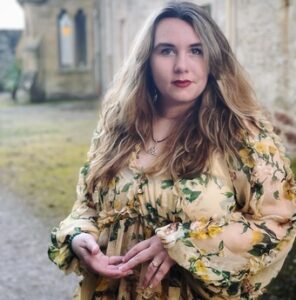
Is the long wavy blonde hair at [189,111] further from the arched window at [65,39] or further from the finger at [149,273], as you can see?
the arched window at [65,39]

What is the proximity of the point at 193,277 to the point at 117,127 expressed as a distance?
1.99 feet

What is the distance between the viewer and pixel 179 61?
1.74 meters

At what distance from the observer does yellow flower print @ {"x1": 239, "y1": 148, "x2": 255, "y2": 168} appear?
1.68 metres

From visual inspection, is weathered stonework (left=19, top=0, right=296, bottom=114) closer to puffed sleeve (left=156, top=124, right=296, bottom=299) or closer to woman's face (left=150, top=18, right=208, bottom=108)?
woman's face (left=150, top=18, right=208, bottom=108)

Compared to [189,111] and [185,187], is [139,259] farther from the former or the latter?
[189,111]

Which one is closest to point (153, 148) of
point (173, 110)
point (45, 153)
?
point (173, 110)

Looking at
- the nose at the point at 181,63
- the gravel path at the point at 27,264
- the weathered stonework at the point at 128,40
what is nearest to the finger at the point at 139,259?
the nose at the point at 181,63

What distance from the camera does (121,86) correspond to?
6.53ft

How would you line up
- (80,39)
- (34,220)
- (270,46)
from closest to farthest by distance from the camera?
1. (34,220)
2. (270,46)
3. (80,39)

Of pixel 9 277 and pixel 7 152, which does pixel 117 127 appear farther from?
pixel 7 152

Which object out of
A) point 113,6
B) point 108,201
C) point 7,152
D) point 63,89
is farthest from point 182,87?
point 63,89

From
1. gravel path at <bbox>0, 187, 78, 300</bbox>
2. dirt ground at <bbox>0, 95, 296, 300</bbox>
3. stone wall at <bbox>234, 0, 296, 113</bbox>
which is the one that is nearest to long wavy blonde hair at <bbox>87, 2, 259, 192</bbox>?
dirt ground at <bbox>0, 95, 296, 300</bbox>

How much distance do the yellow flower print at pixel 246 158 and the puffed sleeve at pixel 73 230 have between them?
569 millimetres

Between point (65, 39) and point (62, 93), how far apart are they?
85.9 inches
